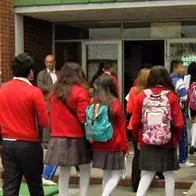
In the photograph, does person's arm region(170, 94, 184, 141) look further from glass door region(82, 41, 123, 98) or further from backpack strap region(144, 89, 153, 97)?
glass door region(82, 41, 123, 98)

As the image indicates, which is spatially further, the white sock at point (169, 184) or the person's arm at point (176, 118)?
the white sock at point (169, 184)

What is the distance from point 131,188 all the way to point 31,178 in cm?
292

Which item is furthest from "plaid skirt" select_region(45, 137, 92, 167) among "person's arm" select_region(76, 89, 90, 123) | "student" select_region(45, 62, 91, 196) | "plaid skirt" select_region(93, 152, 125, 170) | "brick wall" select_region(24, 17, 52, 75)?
"brick wall" select_region(24, 17, 52, 75)

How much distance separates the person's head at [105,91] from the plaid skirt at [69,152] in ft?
1.69

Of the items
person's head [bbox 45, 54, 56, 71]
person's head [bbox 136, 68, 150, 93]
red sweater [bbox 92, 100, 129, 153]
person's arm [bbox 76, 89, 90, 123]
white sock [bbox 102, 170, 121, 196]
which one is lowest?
white sock [bbox 102, 170, 121, 196]

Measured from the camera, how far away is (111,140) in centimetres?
652

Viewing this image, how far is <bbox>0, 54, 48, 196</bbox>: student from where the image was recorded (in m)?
5.59

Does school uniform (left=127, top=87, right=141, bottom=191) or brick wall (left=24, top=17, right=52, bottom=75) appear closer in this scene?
school uniform (left=127, top=87, right=141, bottom=191)

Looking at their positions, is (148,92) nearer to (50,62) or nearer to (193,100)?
(193,100)

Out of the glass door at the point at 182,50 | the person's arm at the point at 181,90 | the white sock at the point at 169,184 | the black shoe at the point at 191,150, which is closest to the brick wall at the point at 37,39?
the glass door at the point at 182,50

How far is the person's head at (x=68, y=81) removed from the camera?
6461mm

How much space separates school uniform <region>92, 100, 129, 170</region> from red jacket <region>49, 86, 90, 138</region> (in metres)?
0.28

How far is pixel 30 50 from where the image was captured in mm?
11805

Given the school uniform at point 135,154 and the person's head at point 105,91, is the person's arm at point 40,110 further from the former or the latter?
the school uniform at point 135,154
